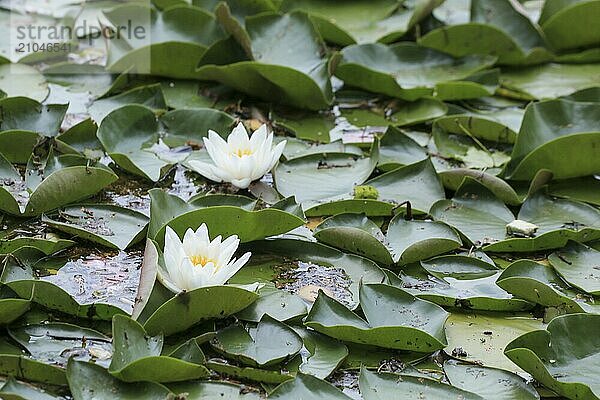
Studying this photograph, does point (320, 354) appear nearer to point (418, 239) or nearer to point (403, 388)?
point (403, 388)

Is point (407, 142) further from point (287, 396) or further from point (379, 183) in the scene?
point (287, 396)

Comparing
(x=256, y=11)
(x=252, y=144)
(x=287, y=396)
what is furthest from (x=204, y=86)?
(x=287, y=396)

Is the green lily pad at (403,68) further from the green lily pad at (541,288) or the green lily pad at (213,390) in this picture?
the green lily pad at (213,390)

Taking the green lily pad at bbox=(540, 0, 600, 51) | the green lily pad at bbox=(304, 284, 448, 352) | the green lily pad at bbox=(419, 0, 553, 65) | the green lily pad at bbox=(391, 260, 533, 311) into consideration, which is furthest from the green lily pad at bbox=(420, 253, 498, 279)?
the green lily pad at bbox=(540, 0, 600, 51)

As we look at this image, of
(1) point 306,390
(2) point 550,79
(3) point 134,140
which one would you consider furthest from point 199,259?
(2) point 550,79

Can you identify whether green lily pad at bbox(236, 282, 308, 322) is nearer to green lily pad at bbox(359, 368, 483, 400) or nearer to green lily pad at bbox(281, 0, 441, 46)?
green lily pad at bbox(359, 368, 483, 400)

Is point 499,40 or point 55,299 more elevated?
point 499,40
